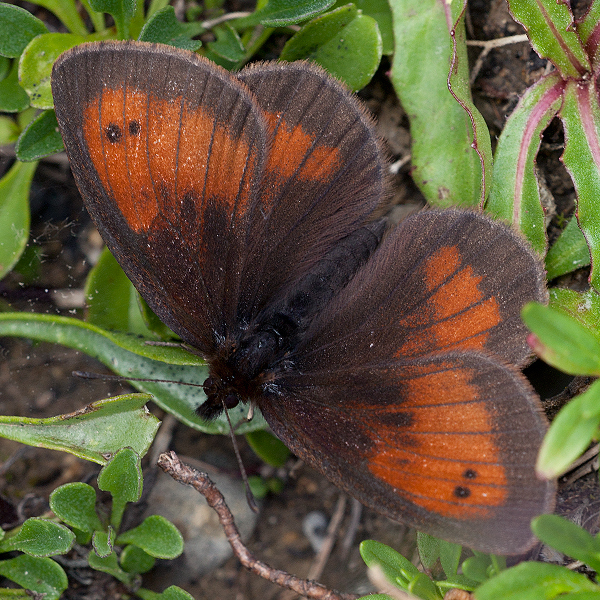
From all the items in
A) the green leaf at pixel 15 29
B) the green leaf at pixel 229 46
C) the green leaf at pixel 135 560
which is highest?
the green leaf at pixel 229 46

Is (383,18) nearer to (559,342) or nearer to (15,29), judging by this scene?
(15,29)

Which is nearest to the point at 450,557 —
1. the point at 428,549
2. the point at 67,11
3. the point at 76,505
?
the point at 428,549

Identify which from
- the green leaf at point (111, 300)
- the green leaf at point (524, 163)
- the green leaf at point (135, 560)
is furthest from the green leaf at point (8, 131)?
the green leaf at point (524, 163)

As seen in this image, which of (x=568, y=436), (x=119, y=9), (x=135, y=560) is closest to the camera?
(x=568, y=436)

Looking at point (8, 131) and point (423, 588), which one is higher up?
point (8, 131)

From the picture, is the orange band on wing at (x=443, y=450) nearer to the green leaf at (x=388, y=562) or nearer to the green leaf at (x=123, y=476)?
the green leaf at (x=388, y=562)

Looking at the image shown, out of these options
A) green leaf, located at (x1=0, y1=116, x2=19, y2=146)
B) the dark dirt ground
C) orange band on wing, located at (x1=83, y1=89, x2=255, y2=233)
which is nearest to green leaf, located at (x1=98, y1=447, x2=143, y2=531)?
the dark dirt ground

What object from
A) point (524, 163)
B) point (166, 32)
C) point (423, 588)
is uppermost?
point (166, 32)
